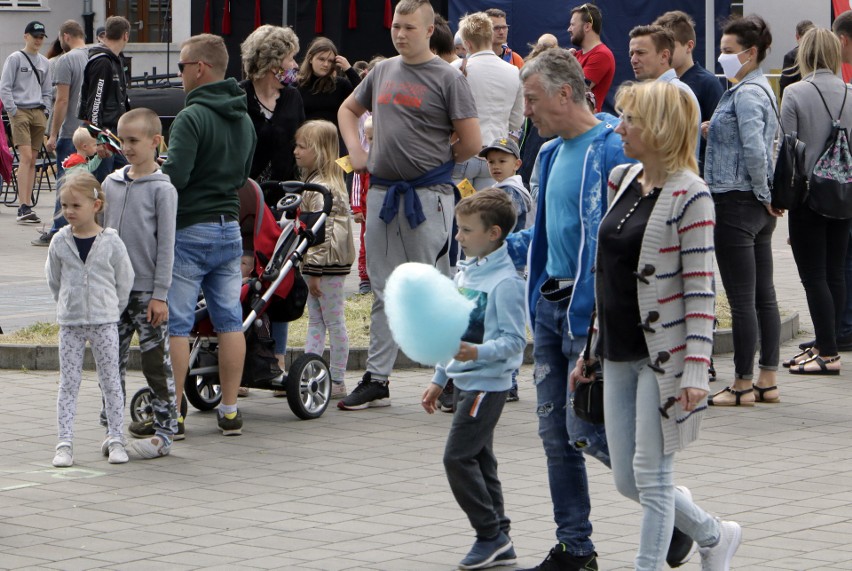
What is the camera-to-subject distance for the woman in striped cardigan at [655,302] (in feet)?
15.9

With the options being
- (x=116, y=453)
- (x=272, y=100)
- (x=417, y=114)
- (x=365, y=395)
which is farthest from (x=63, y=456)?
(x=272, y=100)

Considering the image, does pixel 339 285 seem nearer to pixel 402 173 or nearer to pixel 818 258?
pixel 402 173

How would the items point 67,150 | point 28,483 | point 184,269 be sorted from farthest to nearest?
point 67,150, point 184,269, point 28,483

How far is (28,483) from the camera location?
710 cm

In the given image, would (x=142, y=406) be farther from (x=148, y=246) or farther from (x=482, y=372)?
(x=482, y=372)

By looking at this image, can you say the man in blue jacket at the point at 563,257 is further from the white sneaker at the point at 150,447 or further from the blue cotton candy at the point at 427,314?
the white sneaker at the point at 150,447

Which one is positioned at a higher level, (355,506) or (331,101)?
(331,101)

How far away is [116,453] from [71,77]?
33.0 ft

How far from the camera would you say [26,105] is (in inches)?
742

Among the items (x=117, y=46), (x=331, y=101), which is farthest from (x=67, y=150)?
(x=331, y=101)

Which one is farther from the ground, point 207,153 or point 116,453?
point 207,153

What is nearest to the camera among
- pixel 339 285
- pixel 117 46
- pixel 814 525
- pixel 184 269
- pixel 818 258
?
pixel 814 525

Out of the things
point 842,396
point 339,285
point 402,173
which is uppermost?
point 402,173

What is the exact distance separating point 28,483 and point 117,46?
8.51m
